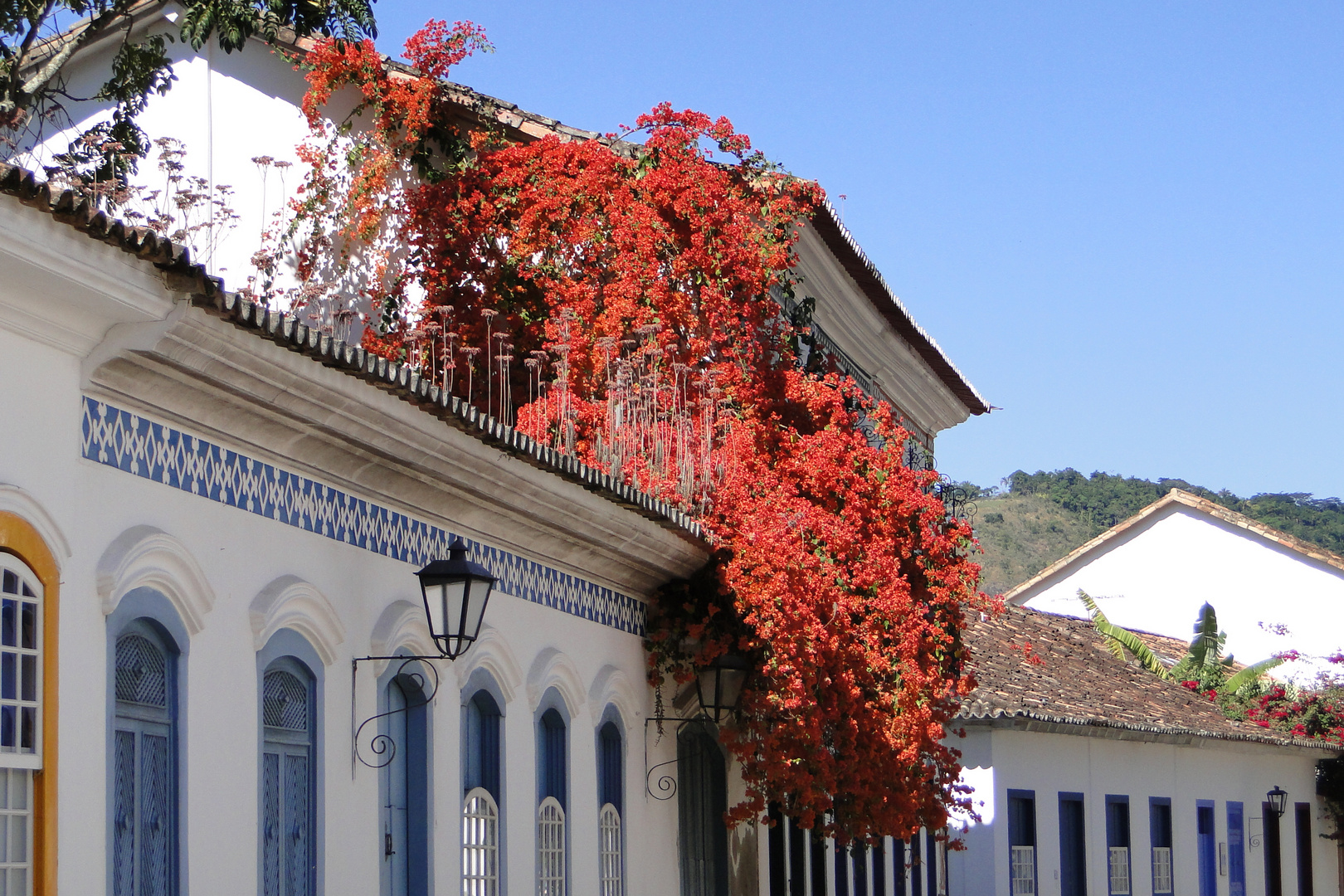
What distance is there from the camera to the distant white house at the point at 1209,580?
33.9m

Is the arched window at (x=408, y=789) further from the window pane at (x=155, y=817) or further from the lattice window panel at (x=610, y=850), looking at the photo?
the lattice window panel at (x=610, y=850)

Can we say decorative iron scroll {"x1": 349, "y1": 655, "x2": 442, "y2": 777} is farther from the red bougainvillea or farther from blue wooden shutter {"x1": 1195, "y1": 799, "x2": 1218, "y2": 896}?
blue wooden shutter {"x1": 1195, "y1": 799, "x2": 1218, "y2": 896}

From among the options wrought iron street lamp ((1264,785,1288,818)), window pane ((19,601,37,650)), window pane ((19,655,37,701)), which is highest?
window pane ((19,601,37,650))

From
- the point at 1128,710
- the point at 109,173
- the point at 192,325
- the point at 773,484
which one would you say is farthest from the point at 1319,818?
the point at 192,325

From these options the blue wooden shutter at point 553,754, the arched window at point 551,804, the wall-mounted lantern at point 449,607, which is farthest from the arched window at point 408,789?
the blue wooden shutter at point 553,754

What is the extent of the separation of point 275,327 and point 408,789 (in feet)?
9.61

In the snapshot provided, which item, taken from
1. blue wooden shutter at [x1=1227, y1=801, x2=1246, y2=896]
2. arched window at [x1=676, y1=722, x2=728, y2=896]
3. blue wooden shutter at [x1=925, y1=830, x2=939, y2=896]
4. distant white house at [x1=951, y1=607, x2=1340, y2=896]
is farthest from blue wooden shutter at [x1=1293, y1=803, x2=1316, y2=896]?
arched window at [x1=676, y1=722, x2=728, y2=896]

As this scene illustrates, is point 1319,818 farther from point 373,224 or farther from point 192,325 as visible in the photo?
point 192,325

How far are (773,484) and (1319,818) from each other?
20935mm

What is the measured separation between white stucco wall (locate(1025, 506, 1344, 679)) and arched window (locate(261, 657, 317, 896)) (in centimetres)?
2881

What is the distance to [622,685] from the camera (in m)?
11.4

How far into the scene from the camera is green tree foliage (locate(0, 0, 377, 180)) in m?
13.9

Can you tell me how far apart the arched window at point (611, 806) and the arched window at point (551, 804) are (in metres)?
0.56

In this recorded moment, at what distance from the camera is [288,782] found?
7410mm
